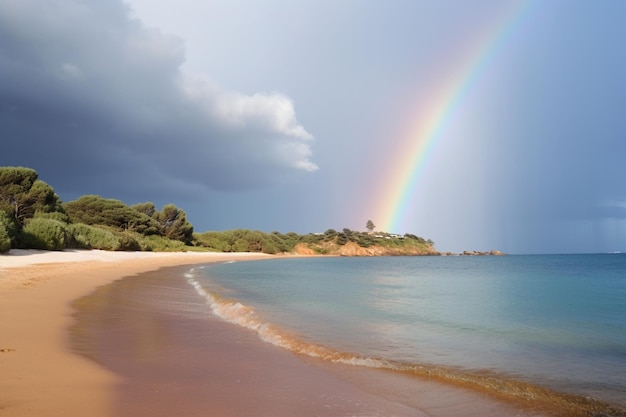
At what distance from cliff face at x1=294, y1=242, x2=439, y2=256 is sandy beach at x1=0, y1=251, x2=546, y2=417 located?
126 metres

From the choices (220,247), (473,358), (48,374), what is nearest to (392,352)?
(473,358)

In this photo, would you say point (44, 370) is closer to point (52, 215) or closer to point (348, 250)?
point (52, 215)

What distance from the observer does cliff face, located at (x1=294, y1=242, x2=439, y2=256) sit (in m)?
139

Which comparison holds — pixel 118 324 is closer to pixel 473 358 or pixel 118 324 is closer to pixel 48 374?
pixel 48 374

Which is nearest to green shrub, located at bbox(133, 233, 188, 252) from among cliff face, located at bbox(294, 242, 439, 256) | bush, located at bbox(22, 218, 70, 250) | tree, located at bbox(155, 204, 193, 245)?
tree, located at bbox(155, 204, 193, 245)

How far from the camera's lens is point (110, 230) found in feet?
197

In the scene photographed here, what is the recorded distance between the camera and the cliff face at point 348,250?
456ft

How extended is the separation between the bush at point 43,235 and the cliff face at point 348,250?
97446 millimetres

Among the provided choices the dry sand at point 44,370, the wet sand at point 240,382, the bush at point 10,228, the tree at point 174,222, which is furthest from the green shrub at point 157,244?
the wet sand at point 240,382

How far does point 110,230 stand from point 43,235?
24.9 meters

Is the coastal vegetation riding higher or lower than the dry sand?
higher

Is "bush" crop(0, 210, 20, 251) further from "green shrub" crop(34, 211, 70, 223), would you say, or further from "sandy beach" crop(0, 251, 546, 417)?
"sandy beach" crop(0, 251, 546, 417)

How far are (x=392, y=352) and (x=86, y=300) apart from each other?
10.1 meters

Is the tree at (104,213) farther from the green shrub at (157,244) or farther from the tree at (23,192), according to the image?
the tree at (23,192)
